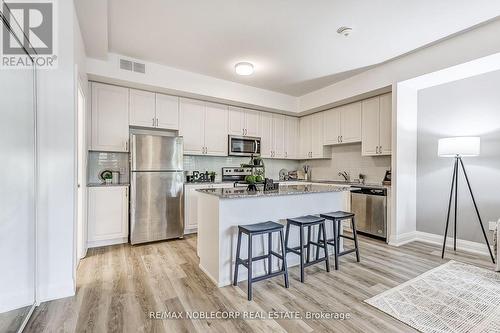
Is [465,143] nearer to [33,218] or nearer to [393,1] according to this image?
[393,1]

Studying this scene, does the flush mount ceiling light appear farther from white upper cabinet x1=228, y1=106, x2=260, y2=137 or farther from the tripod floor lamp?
white upper cabinet x1=228, y1=106, x2=260, y2=137

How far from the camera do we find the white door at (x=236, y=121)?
485 centimetres

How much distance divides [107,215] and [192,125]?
2.00 metres

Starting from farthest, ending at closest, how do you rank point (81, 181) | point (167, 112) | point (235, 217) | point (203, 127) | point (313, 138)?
1. point (313, 138)
2. point (203, 127)
3. point (167, 112)
4. point (81, 181)
5. point (235, 217)

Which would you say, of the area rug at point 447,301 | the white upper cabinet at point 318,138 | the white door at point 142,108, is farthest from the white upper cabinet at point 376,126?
the white door at point 142,108

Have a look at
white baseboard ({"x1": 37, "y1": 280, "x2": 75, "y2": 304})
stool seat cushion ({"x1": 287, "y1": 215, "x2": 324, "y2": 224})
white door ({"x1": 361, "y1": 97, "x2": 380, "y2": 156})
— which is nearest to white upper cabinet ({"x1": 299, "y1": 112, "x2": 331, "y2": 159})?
white door ({"x1": 361, "y1": 97, "x2": 380, "y2": 156})

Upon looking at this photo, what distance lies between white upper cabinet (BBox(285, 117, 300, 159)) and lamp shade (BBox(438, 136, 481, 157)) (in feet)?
9.61

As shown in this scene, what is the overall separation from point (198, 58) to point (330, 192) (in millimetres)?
2679

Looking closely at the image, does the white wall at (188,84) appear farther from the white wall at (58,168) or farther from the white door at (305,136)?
the white wall at (58,168)

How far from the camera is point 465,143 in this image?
302 centimetres

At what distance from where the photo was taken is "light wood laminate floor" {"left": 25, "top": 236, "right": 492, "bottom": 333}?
1763mm

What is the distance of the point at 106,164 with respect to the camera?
391 centimetres

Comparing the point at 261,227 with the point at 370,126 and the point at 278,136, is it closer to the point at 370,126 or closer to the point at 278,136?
the point at 370,126

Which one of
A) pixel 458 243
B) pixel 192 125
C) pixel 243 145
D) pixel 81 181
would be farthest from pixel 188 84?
pixel 458 243
